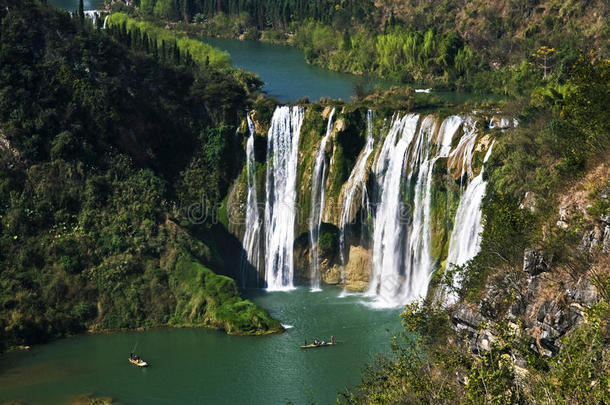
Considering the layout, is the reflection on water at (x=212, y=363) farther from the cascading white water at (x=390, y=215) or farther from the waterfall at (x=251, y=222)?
the waterfall at (x=251, y=222)

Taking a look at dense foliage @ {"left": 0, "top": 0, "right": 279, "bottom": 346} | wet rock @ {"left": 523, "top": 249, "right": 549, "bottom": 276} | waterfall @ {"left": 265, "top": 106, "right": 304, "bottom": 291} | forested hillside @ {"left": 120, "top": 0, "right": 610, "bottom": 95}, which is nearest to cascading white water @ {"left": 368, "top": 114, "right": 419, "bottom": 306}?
waterfall @ {"left": 265, "top": 106, "right": 304, "bottom": 291}

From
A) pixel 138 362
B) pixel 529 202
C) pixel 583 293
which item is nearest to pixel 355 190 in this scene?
pixel 138 362

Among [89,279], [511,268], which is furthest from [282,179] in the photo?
[511,268]

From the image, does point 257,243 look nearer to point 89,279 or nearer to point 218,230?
point 218,230

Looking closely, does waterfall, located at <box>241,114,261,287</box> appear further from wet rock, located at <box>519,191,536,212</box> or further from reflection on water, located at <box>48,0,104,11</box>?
reflection on water, located at <box>48,0,104,11</box>

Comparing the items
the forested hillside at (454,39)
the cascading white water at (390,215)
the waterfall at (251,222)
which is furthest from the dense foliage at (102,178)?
the forested hillside at (454,39)

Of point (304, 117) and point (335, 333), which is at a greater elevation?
point (304, 117)
